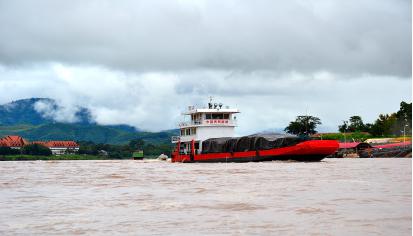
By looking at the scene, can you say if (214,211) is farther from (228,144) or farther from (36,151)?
(36,151)

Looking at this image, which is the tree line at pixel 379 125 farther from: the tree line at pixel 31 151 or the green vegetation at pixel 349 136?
the tree line at pixel 31 151

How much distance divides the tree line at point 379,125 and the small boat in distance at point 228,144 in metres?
65.7

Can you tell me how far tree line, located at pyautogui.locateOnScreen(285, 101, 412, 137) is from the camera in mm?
135750

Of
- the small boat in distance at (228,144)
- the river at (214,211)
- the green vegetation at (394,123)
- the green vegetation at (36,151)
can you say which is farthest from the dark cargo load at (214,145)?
the green vegetation at (36,151)

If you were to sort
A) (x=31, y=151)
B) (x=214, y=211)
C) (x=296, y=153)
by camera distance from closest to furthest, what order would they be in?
(x=214, y=211), (x=296, y=153), (x=31, y=151)

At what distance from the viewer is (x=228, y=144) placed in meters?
60.6

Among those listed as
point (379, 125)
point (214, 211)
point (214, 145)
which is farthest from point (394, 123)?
point (214, 211)

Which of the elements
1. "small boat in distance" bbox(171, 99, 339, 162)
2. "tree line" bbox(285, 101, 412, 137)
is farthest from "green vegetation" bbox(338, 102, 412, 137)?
"small boat in distance" bbox(171, 99, 339, 162)

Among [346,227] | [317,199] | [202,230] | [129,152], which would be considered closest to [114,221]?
[202,230]

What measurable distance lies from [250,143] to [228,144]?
3.22 metres

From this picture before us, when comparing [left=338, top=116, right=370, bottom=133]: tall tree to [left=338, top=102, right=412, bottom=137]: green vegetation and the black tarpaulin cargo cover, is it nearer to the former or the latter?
[left=338, top=102, right=412, bottom=137]: green vegetation

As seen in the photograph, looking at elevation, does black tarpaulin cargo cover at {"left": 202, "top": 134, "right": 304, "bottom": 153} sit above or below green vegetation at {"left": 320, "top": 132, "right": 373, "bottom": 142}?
below

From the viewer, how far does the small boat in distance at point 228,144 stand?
53.8m

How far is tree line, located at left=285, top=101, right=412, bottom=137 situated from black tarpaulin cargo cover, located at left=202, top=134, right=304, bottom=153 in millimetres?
70757
